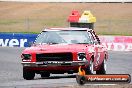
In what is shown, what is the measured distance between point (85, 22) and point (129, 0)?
26898 mm

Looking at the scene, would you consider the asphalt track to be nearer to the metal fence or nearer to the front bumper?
the front bumper

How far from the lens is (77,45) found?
665 inches

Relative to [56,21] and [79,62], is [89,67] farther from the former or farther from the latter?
[56,21]

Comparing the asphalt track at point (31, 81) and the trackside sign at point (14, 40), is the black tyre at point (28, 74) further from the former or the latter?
the trackside sign at point (14, 40)

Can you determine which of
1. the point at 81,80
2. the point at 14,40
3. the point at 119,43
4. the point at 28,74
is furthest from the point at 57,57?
the point at 14,40

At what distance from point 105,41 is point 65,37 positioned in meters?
17.9

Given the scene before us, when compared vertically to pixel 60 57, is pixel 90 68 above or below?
below

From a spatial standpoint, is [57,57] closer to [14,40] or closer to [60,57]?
[60,57]

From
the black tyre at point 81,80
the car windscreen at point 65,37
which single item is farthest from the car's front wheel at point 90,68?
the black tyre at point 81,80

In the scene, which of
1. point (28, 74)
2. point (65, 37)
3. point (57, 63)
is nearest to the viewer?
point (57, 63)

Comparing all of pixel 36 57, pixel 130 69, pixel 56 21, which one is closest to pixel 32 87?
pixel 36 57

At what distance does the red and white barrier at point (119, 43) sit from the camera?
3453 cm

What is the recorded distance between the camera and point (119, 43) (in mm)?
34938

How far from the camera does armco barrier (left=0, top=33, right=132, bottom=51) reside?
34625 millimetres
